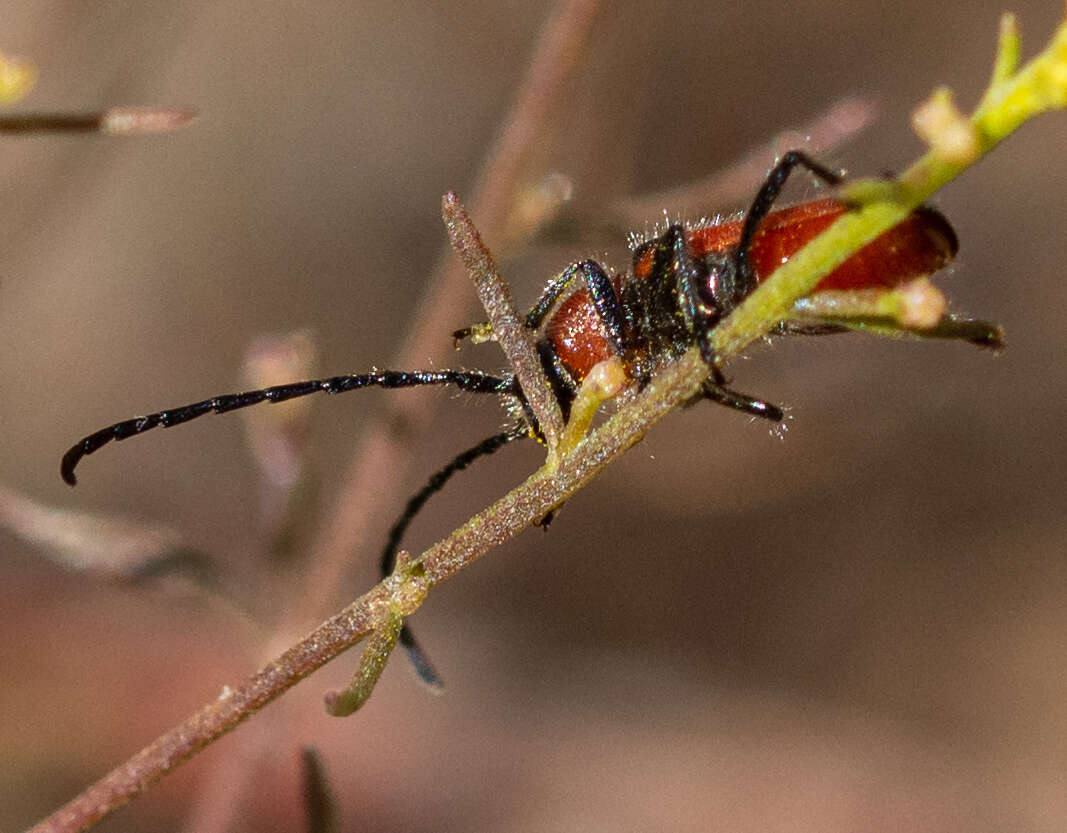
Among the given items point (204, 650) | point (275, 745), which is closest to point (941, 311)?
point (275, 745)

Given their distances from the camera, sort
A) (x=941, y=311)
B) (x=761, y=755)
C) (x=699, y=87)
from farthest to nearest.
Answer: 1. (x=699, y=87)
2. (x=761, y=755)
3. (x=941, y=311)

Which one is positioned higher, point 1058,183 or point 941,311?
point 1058,183

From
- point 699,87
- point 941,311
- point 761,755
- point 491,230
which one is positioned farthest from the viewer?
point 699,87

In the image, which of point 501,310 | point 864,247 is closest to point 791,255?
point 864,247

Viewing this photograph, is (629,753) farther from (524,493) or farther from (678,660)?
(524,493)

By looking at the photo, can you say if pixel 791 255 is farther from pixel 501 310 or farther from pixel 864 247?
pixel 501 310

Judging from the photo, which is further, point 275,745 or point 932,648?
point 932,648

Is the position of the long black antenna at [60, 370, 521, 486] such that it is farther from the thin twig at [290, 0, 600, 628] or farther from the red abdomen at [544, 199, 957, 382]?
the thin twig at [290, 0, 600, 628]
